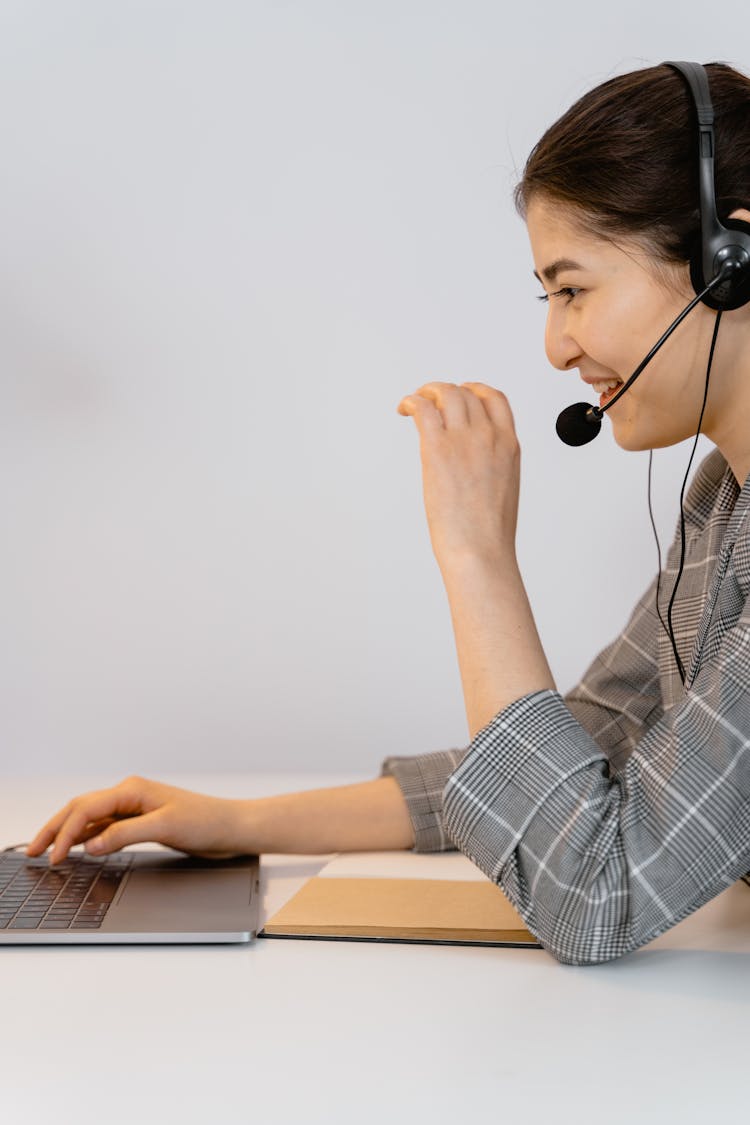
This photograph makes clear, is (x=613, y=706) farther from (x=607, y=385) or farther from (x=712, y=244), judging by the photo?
(x=712, y=244)

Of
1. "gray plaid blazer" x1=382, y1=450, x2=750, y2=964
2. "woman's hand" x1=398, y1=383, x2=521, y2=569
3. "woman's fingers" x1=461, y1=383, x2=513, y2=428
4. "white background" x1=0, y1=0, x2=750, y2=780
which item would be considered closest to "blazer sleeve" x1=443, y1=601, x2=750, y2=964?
"gray plaid blazer" x1=382, y1=450, x2=750, y2=964

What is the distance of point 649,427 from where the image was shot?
103 centimetres

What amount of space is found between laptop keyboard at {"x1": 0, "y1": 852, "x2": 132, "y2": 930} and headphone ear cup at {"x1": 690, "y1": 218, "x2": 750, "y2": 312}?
2.13 feet

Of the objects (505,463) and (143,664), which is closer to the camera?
(505,463)

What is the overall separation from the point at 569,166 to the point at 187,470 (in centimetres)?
93

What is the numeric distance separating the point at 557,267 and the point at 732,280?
147 mm

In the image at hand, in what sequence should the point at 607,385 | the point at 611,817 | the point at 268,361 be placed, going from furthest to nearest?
the point at 268,361 → the point at 607,385 → the point at 611,817

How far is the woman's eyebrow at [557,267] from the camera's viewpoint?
3.20 ft

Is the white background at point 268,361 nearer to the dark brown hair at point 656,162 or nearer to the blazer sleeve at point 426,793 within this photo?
the blazer sleeve at point 426,793

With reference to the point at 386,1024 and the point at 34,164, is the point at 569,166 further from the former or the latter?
the point at 34,164

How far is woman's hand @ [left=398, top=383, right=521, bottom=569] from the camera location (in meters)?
0.94

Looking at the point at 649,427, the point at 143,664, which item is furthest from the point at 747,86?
the point at 143,664

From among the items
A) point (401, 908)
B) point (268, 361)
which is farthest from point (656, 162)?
point (268, 361)

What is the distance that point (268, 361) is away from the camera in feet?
5.84
